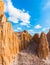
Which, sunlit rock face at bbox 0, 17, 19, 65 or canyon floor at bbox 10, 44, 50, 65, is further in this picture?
canyon floor at bbox 10, 44, 50, 65

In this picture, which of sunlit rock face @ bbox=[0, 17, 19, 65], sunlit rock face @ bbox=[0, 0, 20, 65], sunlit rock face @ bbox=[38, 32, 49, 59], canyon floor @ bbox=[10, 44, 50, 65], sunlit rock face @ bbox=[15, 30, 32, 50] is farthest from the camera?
sunlit rock face @ bbox=[15, 30, 32, 50]

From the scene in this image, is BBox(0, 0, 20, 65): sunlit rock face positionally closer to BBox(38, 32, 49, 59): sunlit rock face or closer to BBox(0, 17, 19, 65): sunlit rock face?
BBox(0, 17, 19, 65): sunlit rock face

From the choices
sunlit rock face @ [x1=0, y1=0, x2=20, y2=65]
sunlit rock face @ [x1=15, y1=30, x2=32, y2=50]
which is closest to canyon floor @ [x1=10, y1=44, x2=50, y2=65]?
Result: sunlit rock face @ [x1=0, y1=0, x2=20, y2=65]

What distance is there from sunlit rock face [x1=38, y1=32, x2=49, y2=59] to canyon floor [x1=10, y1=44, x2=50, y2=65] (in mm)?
1370

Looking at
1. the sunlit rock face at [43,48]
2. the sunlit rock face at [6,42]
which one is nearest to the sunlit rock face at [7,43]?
the sunlit rock face at [6,42]

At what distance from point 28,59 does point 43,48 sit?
5.24 meters

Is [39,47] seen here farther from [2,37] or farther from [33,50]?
[2,37]

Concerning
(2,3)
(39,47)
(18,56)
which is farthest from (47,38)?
(2,3)

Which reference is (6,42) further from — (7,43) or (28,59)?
(28,59)

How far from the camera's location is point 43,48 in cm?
6619

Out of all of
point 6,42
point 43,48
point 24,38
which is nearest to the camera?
point 6,42

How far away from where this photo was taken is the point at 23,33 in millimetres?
72188

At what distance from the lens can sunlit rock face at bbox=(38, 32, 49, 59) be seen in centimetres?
6589

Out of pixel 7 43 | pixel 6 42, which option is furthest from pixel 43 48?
pixel 6 42
